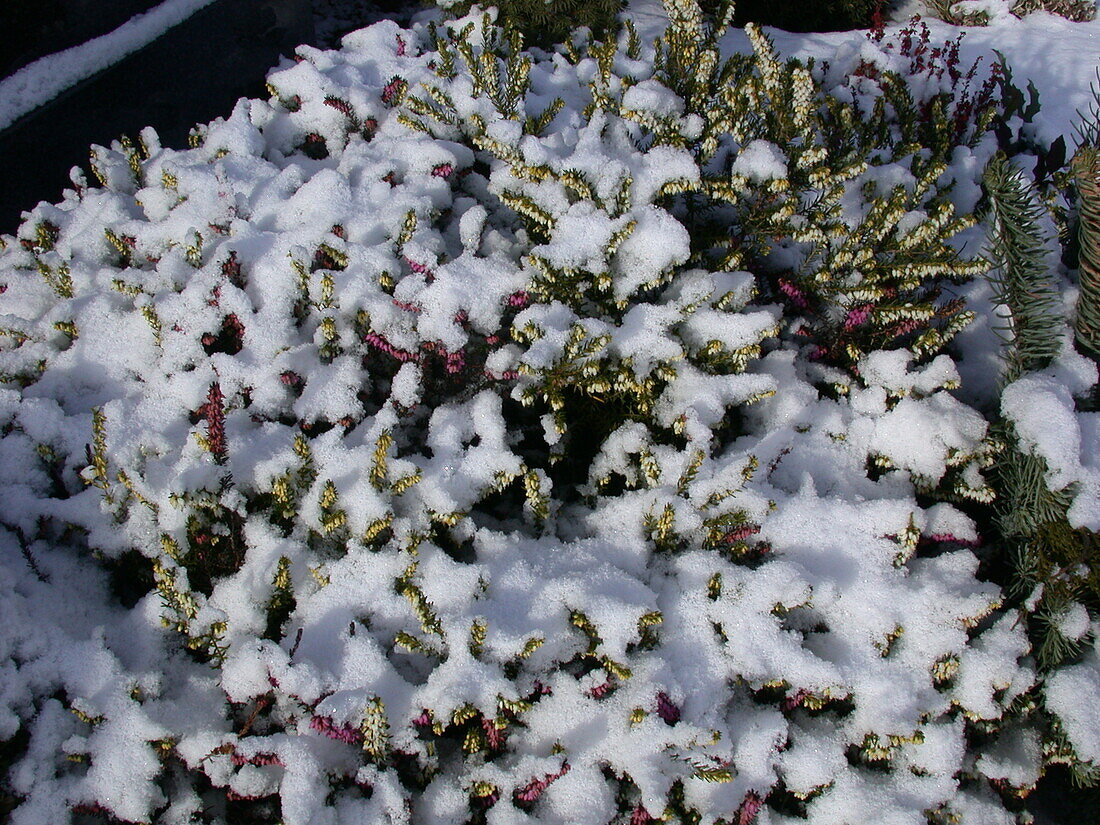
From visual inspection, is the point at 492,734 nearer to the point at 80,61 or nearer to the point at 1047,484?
the point at 1047,484

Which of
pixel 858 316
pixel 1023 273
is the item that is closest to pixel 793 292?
pixel 858 316

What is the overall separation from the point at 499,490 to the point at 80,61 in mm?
3452

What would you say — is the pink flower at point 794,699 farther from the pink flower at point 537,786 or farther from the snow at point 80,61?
the snow at point 80,61

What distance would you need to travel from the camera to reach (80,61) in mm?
3557

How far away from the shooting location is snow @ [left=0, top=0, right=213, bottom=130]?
3.38 meters

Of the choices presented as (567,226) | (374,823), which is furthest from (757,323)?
(374,823)

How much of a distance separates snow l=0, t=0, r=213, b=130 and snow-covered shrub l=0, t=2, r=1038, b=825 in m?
0.91

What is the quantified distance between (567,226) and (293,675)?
5.71 feet

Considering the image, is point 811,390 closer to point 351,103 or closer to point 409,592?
point 409,592

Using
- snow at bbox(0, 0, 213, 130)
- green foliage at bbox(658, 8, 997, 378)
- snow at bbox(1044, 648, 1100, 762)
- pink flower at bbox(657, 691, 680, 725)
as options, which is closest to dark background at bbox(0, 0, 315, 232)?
snow at bbox(0, 0, 213, 130)

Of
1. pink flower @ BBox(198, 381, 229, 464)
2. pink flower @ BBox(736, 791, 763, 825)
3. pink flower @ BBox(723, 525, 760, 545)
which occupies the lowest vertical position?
pink flower @ BBox(736, 791, 763, 825)

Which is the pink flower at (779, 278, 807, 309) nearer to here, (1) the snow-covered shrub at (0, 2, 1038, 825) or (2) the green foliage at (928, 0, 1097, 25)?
(1) the snow-covered shrub at (0, 2, 1038, 825)

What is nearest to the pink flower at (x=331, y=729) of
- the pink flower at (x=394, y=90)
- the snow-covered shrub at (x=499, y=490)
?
the snow-covered shrub at (x=499, y=490)

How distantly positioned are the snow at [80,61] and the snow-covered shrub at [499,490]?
907mm
